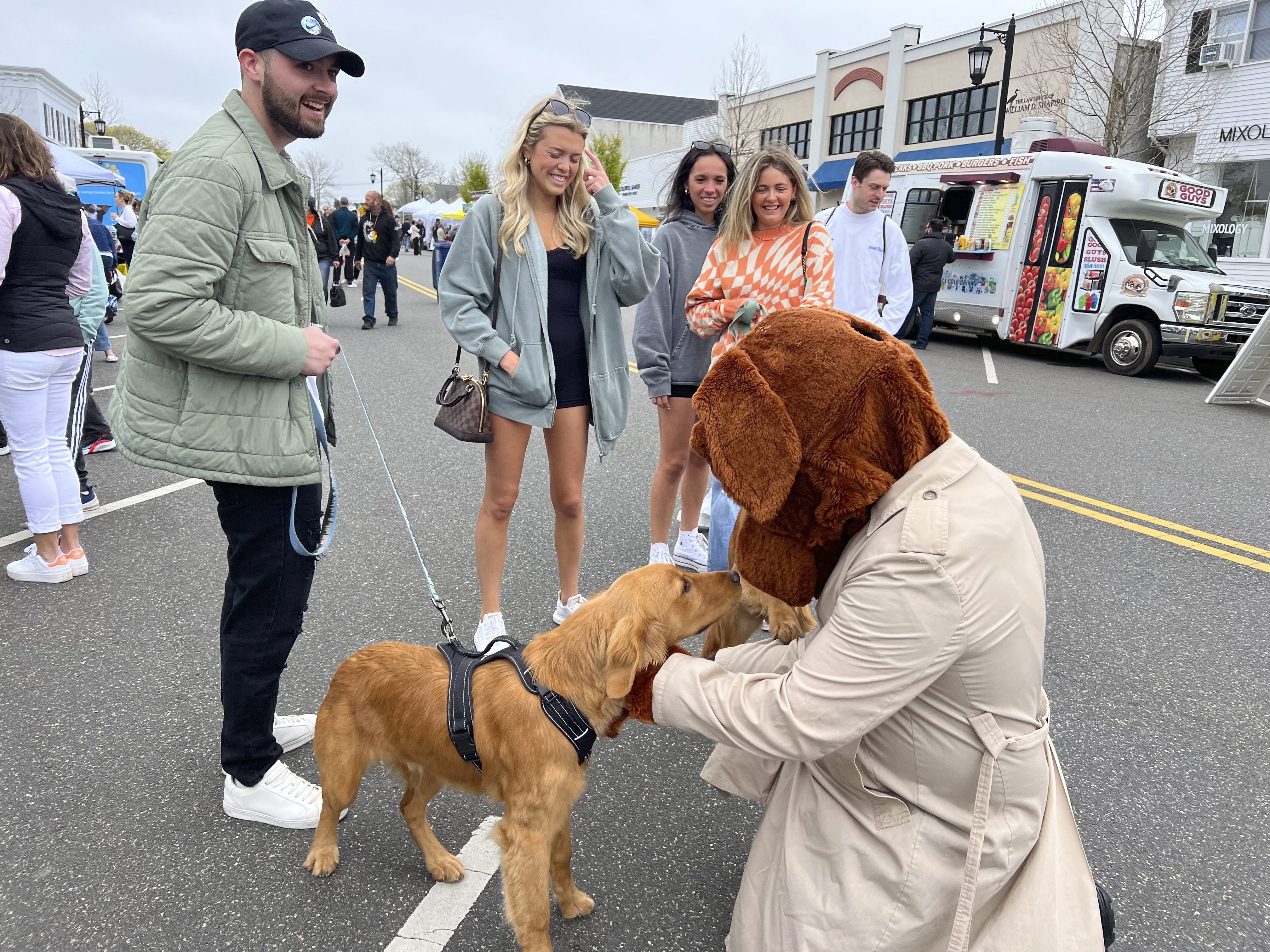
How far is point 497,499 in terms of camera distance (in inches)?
142

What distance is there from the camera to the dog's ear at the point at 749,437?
65.2 inches

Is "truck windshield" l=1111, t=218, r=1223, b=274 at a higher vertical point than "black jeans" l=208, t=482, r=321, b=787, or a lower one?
higher

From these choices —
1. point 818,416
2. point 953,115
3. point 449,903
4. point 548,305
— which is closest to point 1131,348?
point 548,305

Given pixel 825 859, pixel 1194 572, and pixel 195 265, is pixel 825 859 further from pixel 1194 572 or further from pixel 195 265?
pixel 1194 572

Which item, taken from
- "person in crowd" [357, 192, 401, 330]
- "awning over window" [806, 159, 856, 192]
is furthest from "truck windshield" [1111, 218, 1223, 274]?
"awning over window" [806, 159, 856, 192]

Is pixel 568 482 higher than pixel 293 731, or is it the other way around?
pixel 568 482

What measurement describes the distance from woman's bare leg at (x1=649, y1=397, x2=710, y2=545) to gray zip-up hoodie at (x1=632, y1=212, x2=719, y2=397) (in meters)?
0.14

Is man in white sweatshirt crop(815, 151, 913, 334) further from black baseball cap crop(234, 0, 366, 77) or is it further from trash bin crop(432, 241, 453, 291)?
trash bin crop(432, 241, 453, 291)

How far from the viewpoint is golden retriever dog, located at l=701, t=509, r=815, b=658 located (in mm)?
2098

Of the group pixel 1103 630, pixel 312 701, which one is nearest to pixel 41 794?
pixel 312 701

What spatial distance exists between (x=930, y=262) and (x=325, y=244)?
8.90 meters

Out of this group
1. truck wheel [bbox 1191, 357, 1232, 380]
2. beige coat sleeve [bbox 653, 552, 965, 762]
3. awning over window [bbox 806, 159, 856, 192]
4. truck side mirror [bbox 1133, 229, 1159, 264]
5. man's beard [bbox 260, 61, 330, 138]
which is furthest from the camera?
awning over window [bbox 806, 159, 856, 192]

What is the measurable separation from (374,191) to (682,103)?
72.6 m

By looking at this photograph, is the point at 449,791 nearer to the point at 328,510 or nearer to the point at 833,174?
the point at 328,510
